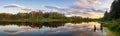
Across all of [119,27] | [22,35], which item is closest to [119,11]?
[119,27]

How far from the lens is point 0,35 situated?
47.7m

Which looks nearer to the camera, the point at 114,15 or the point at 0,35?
the point at 0,35

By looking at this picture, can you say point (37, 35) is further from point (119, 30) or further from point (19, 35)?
point (119, 30)

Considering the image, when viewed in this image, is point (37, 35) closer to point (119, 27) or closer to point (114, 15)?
point (119, 27)

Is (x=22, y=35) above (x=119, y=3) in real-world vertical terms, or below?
below

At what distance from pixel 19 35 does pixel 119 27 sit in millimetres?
18932

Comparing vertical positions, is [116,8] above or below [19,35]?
above

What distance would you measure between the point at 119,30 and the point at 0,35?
22.3 m

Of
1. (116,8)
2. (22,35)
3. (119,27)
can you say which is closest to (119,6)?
(116,8)

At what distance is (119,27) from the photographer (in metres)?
46.2

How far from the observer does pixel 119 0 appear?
87125 millimetres

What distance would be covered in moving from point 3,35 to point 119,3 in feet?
169

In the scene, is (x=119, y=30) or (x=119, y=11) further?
(x=119, y=11)

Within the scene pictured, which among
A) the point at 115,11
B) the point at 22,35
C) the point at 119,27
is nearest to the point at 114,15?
the point at 115,11
